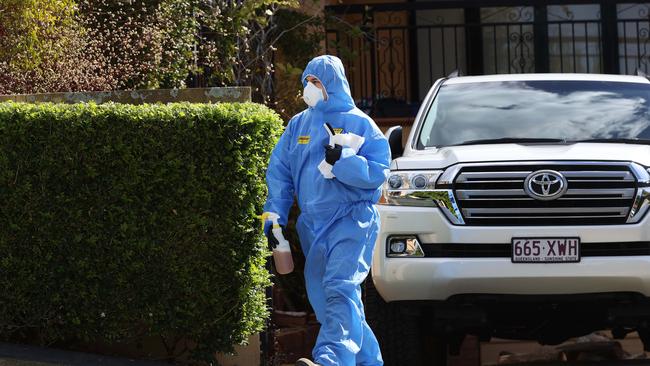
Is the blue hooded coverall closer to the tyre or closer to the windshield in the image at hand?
the tyre

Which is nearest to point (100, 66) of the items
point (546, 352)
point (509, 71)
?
point (546, 352)

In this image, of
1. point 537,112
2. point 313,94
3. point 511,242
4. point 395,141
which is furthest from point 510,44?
point 313,94

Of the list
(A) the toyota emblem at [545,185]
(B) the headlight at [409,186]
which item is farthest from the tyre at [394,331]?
(A) the toyota emblem at [545,185]

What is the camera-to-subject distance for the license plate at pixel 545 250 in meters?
6.11

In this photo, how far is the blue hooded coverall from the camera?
561cm

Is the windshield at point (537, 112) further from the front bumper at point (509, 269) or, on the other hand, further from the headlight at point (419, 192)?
the front bumper at point (509, 269)

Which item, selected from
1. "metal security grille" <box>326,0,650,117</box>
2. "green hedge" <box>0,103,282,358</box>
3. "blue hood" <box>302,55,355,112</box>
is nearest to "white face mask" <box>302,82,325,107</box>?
"blue hood" <box>302,55,355,112</box>

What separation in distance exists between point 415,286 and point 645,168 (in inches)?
54.1

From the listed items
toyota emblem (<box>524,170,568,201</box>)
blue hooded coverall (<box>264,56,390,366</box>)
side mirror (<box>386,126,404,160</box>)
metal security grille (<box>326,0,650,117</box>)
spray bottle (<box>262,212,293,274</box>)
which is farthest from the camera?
metal security grille (<box>326,0,650,117</box>)

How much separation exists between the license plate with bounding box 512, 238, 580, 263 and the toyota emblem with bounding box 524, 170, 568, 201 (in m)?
0.23

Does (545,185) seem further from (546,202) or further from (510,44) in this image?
(510,44)

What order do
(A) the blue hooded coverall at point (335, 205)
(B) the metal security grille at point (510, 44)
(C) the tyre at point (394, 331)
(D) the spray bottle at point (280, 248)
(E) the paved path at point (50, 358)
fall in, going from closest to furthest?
1. (A) the blue hooded coverall at point (335, 205)
2. (D) the spray bottle at point (280, 248)
3. (E) the paved path at point (50, 358)
4. (C) the tyre at point (394, 331)
5. (B) the metal security grille at point (510, 44)

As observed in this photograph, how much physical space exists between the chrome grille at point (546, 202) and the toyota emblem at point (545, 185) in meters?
0.03

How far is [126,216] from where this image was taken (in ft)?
20.6
